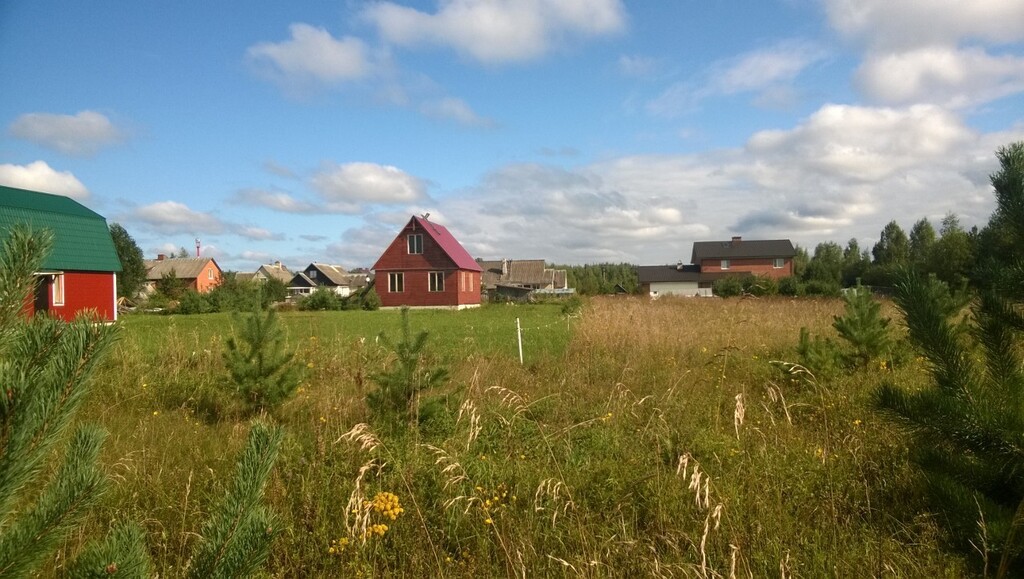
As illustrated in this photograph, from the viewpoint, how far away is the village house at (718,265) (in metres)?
61.5

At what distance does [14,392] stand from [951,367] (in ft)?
8.03

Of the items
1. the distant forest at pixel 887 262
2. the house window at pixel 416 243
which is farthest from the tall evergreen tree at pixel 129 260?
the distant forest at pixel 887 262

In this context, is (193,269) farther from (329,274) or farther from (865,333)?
(865,333)

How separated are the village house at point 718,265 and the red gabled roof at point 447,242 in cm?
2706

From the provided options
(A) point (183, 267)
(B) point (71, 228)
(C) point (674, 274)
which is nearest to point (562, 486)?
(B) point (71, 228)

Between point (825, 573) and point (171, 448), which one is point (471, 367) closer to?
point (171, 448)

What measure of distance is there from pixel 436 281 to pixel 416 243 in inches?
112

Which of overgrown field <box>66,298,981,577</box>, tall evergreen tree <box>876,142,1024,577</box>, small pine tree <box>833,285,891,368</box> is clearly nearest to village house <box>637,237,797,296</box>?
small pine tree <box>833,285,891,368</box>

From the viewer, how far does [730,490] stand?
3.63 metres

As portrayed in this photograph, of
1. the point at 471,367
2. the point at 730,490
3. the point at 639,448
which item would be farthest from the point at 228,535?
the point at 471,367

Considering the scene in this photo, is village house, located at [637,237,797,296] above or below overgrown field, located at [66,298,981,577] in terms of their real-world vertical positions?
above

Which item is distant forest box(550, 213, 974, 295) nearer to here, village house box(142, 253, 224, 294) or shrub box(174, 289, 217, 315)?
shrub box(174, 289, 217, 315)

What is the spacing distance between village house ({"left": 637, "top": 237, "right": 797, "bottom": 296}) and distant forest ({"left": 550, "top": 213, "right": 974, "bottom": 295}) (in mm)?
1950

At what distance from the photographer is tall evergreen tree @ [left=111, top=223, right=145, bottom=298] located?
4900 cm
